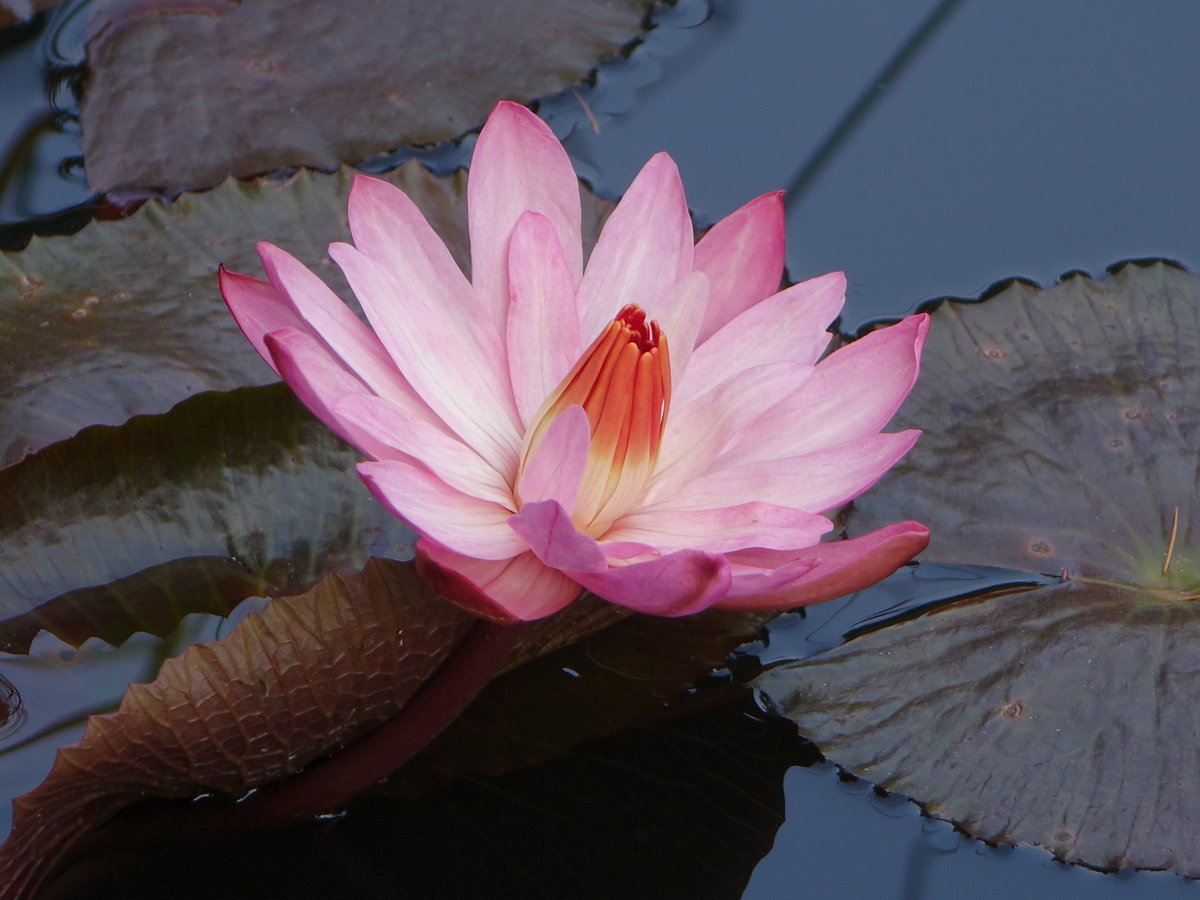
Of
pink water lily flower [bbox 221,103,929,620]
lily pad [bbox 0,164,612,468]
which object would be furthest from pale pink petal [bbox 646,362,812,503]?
Result: lily pad [bbox 0,164,612,468]

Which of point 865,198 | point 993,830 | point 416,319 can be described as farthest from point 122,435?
point 865,198

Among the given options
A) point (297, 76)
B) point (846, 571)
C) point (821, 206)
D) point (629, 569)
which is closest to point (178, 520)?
point (629, 569)

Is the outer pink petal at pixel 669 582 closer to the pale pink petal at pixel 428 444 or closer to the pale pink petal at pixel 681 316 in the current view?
the pale pink petal at pixel 428 444

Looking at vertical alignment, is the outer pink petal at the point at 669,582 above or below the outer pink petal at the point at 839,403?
below

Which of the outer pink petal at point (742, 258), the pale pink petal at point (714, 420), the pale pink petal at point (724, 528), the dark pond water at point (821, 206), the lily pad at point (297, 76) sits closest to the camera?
the pale pink petal at point (724, 528)

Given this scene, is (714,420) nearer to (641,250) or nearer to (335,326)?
(641,250)

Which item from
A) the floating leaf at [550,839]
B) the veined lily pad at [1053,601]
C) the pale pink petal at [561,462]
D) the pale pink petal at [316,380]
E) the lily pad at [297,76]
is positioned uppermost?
the lily pad at [297,76]

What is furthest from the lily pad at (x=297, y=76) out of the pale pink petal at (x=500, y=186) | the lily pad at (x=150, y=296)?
the pale pink petal at (x=500, y=186)

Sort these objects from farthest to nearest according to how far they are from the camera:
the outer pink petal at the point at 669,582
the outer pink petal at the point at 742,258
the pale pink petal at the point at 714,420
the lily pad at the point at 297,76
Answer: the lily pad at the point at 297,76, the outer pink petal at the point at 742,258, the pale pink petal at the point at 714,420, the outer pink petal at the point at 669,582
